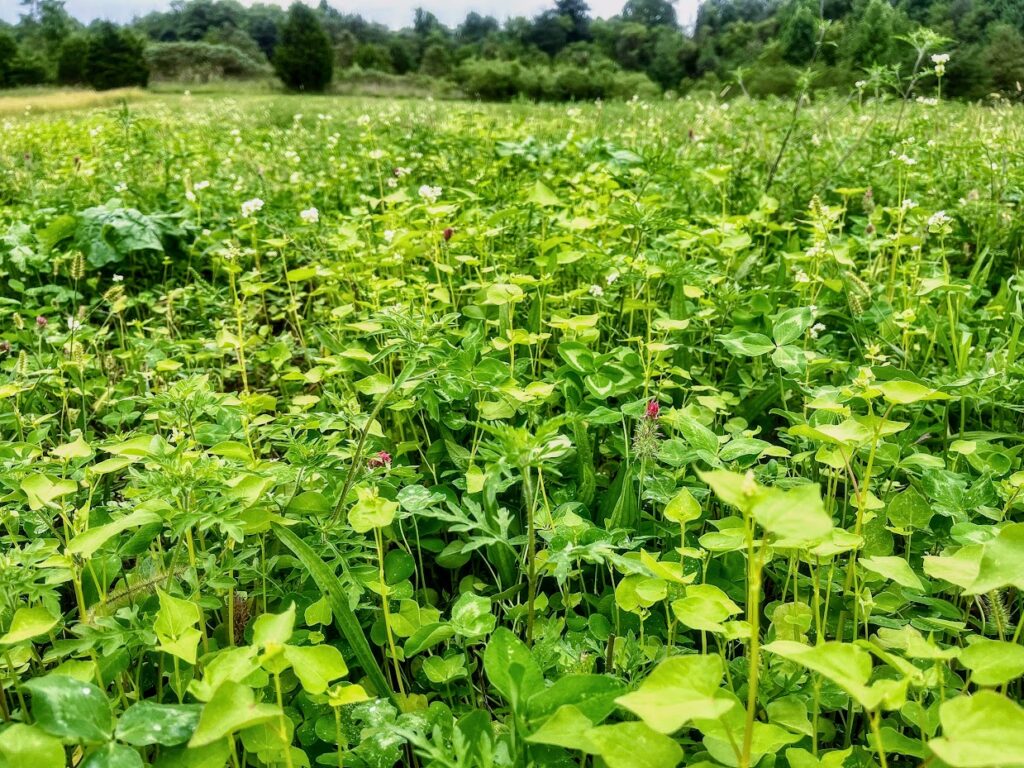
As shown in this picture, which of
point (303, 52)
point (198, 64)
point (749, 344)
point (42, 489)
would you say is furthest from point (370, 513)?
point (198, 64)

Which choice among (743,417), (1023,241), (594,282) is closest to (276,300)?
(594,282)

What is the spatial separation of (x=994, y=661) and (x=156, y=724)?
103 cm

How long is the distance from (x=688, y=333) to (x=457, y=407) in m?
0.82

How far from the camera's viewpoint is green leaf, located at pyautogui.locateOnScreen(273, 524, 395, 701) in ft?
4.08

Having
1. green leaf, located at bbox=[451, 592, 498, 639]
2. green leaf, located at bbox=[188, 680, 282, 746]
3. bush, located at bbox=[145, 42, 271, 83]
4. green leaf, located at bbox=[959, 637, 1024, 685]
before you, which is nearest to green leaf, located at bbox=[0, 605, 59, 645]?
green leaf, located at bbox=[188, 680, 282, 746]

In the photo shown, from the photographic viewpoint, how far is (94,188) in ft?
14.2

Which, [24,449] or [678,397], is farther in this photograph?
[678,397]

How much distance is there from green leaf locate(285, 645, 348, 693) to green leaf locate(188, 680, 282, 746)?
0.23ft

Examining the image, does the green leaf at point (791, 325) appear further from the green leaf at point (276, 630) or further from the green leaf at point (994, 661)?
the green leaf at point (276, 630)

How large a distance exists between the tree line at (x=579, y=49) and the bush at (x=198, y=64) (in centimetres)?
15

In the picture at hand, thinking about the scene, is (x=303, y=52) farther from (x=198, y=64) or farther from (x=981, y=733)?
(x=981, y=733)

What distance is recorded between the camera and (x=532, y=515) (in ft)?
3.85

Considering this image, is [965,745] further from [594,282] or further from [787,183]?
[787,183]

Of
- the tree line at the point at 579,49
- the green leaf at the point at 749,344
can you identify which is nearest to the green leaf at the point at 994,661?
the green leaf at the point at 749,344
